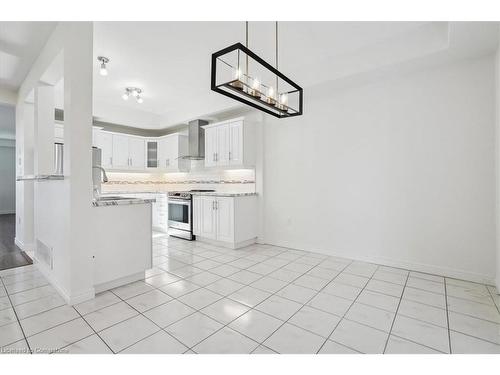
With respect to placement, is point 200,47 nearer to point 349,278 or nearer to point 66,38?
point 66,38

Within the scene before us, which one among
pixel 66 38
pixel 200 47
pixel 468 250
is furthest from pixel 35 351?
pixel 468 250

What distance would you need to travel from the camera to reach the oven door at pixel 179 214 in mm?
4816

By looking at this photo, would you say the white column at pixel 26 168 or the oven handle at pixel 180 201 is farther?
the oven handle at pixel 180 201

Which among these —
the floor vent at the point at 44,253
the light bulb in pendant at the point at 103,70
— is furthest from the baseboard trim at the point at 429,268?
the light bulb in pendant at the point at 103,70

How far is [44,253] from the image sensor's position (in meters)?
2.80

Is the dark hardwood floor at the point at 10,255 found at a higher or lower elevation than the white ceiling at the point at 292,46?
lower

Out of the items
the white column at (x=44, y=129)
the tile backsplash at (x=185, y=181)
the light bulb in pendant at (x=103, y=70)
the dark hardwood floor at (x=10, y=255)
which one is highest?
the light bulb in pendant at (x=103, y=70)

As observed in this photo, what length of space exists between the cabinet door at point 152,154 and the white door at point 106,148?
86 centimetres

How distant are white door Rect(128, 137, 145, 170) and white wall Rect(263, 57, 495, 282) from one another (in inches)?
145

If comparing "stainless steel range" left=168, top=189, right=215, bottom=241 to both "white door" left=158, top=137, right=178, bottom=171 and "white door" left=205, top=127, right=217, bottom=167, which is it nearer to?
"white door" left=205, top=127, right=217, bottom=167

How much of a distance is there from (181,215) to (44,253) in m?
2.37

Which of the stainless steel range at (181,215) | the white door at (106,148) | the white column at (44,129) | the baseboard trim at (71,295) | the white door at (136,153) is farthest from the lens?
the white door at (136,153)

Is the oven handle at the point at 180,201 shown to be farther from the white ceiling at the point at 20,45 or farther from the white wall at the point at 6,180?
the white wall at the point at 6,180

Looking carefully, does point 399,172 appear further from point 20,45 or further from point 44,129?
point 20,45
